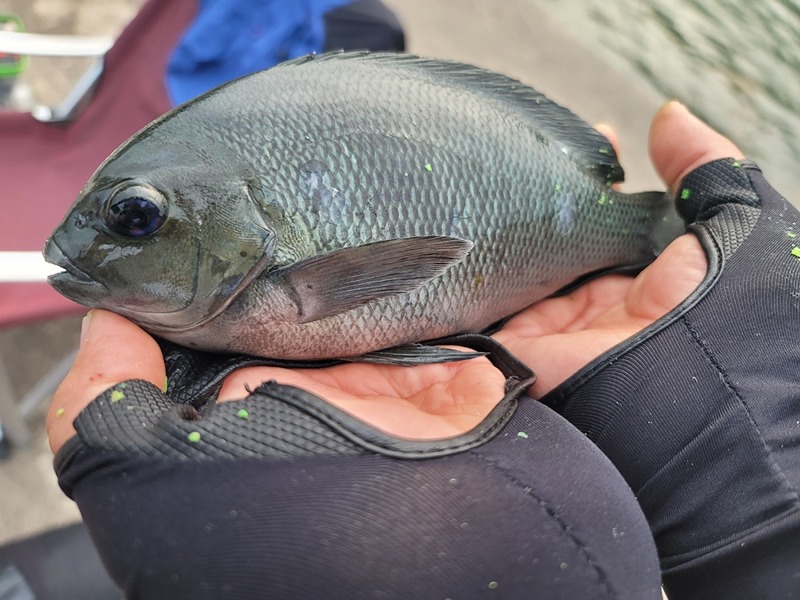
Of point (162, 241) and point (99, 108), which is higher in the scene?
point (162, 241)

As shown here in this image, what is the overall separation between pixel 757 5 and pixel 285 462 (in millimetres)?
5466

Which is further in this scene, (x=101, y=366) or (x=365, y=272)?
(x=365, y=272)

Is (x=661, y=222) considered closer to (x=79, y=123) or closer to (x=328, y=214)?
(x=328, y=214)

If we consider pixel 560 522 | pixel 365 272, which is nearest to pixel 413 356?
pixel 365 272

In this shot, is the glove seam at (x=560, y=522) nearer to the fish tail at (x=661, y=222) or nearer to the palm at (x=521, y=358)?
the palm at (x=521, y=358)

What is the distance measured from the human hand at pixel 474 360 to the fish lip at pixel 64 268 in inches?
2.9

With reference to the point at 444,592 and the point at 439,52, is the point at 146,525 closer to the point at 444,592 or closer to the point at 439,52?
the point at 444,592

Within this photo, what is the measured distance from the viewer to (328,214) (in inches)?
50.1

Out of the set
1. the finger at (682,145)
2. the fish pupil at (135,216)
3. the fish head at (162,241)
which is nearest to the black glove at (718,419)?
the finger at (682,145)

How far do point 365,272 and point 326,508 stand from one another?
465 millimetres

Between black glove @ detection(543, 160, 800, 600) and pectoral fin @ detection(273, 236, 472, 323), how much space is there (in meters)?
0.41

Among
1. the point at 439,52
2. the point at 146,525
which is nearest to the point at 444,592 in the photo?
the point at 146,525

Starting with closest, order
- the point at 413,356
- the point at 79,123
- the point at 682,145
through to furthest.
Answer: the point at 413,356
the point at 682,145
the point at 79,123

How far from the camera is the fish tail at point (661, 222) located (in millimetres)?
1689
